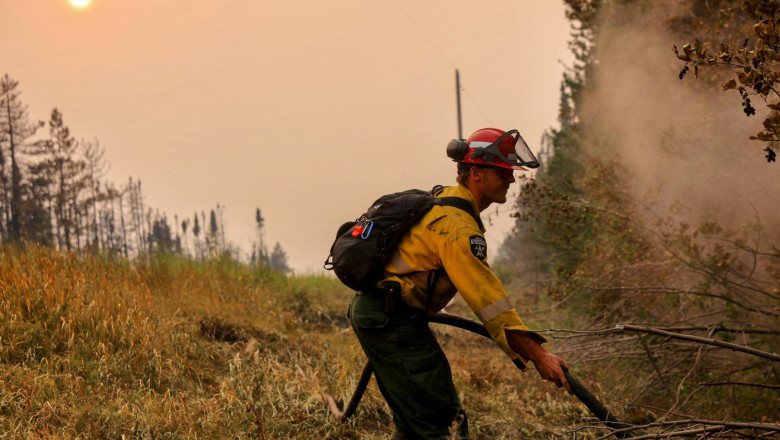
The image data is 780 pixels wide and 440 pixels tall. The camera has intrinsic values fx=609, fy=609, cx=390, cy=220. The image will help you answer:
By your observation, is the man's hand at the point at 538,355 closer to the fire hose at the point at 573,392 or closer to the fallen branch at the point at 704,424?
the fire hose at the point at 573,392

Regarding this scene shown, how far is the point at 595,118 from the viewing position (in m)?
15.4

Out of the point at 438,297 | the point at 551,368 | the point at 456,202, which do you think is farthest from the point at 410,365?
the point at 456,202

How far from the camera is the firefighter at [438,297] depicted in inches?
116

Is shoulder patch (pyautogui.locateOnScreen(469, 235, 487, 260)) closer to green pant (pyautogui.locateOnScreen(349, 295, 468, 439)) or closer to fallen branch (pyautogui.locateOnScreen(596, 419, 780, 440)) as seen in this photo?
green pant (pyautogui.locateOnScreen(349, 295, 468, 439))

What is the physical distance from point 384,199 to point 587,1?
888 centimetres

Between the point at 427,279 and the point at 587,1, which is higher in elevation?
the point at 587,1

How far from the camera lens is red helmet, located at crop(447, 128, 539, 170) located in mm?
3391

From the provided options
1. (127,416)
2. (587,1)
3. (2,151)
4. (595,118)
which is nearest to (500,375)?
(127,416)

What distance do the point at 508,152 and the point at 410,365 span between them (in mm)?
1301

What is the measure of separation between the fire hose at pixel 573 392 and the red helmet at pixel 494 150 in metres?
0.91

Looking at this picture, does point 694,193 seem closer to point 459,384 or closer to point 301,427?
point 459,384

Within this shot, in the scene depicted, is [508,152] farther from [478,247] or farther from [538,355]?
[538,355]

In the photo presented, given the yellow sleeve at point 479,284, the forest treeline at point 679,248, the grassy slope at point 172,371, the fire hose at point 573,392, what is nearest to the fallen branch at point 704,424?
the fire hose at point 573,392

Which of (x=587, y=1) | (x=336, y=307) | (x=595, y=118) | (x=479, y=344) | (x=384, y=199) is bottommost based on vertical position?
(x=479, y=344)
